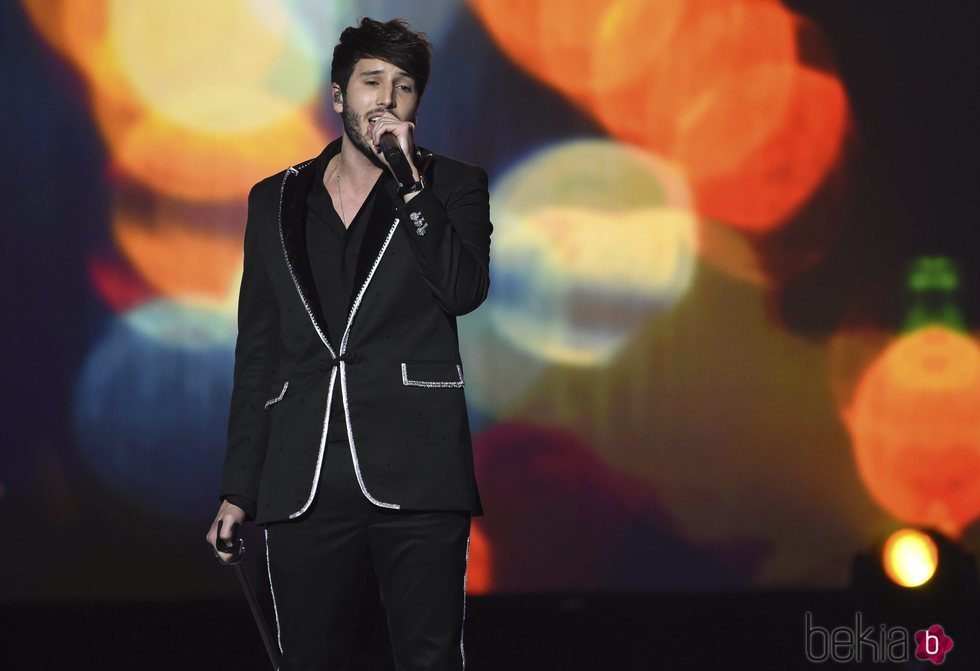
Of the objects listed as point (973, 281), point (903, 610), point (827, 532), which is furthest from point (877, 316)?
point (903, 610)

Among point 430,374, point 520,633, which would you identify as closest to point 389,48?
point 430,374

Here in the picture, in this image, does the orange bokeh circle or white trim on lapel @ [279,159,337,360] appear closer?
white trim on lapel @ [279,159,337,360]

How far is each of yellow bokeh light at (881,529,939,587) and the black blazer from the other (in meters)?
1.48

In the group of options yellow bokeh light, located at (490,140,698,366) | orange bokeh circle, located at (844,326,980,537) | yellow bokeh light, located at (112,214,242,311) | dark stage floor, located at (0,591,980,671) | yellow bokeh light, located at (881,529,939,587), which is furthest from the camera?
orange bokeh circle, located at (844,326,980,537)

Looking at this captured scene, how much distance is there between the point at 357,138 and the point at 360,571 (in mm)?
549

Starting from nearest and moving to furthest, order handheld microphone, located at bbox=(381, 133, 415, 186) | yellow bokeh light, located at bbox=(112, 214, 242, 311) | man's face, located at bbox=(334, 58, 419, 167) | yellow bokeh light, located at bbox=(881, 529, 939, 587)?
handheld microphone, located at bbox=(381, 133, 415, 186)
man's face, located at bbox=(334, 58, 419, 167)
yellow bokeh light, located at bbox=(881, 529, 939, 587)
yellow bokeh light, located at bbox=(112, 214, 242, 311)

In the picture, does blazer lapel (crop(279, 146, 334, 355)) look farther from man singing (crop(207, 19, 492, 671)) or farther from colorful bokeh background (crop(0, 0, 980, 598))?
colorful bokeh background (crop(0, 0, 980, 598))

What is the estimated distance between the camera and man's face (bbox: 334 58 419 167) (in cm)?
156

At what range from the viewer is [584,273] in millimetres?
4297

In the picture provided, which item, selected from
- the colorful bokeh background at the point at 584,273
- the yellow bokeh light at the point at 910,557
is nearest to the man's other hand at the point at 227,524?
the yellow bokeh light at the point at 910,557

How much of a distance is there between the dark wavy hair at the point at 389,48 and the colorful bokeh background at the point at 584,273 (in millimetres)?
2614

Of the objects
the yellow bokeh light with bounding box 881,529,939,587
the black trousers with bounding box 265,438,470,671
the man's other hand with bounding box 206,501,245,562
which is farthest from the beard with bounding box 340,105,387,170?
the yellow bokeh light with bounding box 881,529,939,587

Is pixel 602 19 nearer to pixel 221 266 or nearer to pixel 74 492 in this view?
pixel 221 266

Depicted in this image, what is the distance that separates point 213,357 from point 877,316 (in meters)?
2.36
